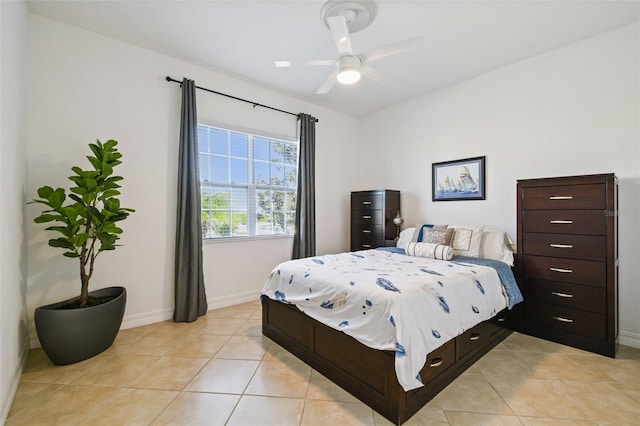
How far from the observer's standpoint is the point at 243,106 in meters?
3.58

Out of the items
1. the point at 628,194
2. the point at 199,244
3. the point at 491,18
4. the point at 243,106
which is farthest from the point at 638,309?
the point at 243,106

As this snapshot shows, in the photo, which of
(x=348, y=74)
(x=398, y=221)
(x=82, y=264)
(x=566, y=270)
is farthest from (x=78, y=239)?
(x=566, y=270)

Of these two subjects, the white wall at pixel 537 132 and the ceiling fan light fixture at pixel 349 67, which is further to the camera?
the white wall at pixel 537 132

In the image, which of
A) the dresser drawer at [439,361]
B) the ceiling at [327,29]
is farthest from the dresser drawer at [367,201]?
the dresser drawer at [439,361]

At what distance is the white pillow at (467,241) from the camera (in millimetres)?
2938

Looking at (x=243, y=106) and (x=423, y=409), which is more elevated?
(x=243, y=106)

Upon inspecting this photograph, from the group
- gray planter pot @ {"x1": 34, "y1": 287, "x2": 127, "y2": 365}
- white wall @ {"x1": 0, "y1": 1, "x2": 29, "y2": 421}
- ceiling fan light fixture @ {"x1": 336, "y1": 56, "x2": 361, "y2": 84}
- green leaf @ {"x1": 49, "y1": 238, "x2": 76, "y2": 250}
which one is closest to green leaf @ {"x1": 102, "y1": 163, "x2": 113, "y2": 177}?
white wall @ {"x1": 0, "y1": 1, "x2": 29, "y2": 421}

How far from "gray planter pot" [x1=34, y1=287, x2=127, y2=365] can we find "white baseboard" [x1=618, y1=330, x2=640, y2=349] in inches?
174

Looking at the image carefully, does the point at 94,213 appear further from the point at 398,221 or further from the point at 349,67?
the point at 398,221

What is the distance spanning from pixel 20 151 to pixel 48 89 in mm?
723

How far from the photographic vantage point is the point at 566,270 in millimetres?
2453

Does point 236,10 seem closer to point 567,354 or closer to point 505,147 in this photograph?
point 505,147

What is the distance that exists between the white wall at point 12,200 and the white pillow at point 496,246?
12.5 feet

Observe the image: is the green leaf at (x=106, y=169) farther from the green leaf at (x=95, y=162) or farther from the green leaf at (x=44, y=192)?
the green leaf at (x=44, y=192)
